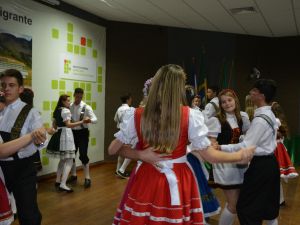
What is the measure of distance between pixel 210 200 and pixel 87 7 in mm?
4524

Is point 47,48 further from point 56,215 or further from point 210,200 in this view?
point 210,200

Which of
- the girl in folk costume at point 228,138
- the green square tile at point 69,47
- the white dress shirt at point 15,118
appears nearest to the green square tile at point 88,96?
the green square tile at point 69,47

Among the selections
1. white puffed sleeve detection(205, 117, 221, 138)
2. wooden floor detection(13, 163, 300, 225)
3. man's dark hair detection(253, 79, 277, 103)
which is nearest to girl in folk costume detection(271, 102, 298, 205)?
wooden floor detection(13, 163, 300, 225)

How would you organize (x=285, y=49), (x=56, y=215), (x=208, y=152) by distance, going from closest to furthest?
1. (x=208, y=152)
2. (x=56, y=215)
3. (x=285, y=49)

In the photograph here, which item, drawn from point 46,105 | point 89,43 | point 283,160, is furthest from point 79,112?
point 283,160

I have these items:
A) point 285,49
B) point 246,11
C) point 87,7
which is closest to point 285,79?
point 285,49

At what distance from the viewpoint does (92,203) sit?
432 centimetres

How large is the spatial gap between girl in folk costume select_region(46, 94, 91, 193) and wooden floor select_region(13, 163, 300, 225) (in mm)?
287

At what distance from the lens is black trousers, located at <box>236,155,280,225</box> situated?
8.12ft

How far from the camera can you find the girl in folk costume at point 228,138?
285 cm

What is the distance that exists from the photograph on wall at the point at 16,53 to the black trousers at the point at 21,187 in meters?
2.79

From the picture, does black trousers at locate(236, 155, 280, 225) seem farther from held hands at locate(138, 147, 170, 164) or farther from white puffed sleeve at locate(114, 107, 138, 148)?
white puffed sleeve at locate(114, 107, 138, 148)

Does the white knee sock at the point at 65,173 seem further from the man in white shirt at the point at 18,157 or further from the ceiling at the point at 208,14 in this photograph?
the ceiling at the point at 208,14

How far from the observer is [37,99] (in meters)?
5.43
